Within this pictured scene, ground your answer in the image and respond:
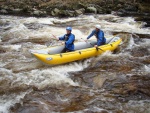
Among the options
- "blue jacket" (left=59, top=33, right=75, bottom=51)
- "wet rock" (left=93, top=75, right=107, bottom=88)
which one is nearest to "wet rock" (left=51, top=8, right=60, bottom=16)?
"blue jacket" (left=59, top=33, right=75, bottom=51)

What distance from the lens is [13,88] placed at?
20.6 ft

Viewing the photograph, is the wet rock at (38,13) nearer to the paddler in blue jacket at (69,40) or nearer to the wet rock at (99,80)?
the paddler in blue jacket at (69,40)

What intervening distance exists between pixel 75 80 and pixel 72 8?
37.3ft

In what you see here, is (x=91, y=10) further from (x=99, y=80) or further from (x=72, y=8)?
(x=99, y=80)

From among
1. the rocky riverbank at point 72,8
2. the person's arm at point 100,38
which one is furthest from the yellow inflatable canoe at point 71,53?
the rocky riverbank at point 72,8

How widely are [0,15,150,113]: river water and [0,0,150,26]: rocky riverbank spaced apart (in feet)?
16.8

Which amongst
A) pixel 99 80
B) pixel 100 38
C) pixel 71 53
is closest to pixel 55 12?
pixel 100 38

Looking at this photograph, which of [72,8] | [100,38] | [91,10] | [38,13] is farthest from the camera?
[72,8]

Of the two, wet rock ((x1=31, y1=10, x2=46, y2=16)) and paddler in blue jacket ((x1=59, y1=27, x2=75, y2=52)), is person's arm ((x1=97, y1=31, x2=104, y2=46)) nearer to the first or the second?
paddler in blue jacket ((x1=59, y1=27, x2=75, y2=52))

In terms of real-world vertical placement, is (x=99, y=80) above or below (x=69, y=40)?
below

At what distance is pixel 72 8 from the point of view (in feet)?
56.9

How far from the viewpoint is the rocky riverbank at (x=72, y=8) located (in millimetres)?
15727

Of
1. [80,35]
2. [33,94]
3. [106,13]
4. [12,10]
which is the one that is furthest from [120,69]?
[12,10]

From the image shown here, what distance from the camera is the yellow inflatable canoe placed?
7.24 metres
